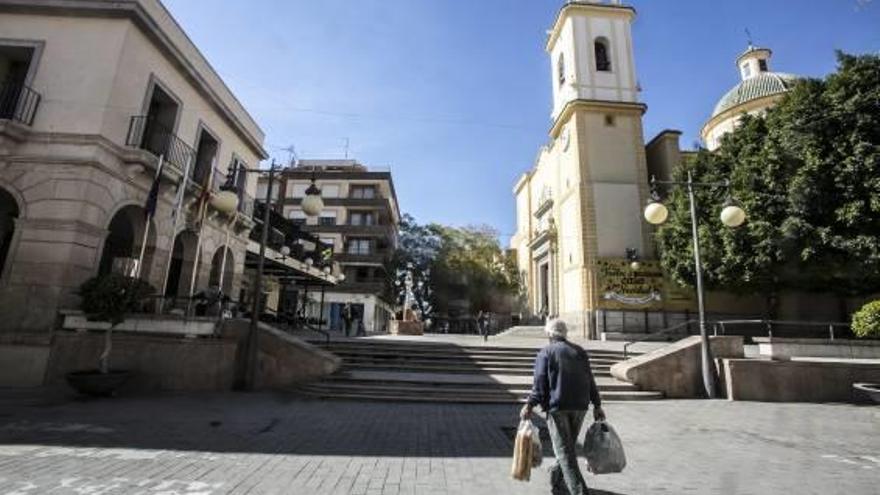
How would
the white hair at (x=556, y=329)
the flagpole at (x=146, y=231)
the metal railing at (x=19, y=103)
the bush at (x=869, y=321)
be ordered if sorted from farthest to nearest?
the flagpole at (x=146, y=231) → the metal railing at (x=19, y=103) → the bush at (x=869, y=321) → the white hair at (x=556, y=329)

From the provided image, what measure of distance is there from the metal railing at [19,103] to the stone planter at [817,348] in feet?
62.7

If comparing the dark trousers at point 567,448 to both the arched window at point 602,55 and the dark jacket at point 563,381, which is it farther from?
the arched window at point 602,55

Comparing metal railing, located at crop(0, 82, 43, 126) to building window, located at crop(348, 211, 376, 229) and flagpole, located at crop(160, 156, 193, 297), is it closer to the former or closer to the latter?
flagpole, located at crop(160, 156, 193, 297)

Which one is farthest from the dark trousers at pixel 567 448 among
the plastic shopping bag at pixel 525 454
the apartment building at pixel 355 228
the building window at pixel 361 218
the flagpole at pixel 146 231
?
the building window at pixel 361 218

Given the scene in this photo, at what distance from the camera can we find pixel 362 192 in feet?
151

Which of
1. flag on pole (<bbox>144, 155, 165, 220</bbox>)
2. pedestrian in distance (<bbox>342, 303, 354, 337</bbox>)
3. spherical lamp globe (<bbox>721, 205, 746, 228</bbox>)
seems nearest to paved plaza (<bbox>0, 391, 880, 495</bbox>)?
spherical lamp globe (<bbox>721, 205, 746, 228</bbox>)

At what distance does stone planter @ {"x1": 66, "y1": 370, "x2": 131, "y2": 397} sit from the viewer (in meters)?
8.41

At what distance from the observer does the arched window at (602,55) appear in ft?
82.3

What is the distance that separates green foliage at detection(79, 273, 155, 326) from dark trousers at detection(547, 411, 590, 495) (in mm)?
9229

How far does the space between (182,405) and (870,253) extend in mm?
18847

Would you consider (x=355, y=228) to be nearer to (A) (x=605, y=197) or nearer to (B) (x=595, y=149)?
(B) (x=595, y=149)

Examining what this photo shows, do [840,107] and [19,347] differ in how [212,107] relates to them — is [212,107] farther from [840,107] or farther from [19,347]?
[840,107]

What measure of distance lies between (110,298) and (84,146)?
418 cm

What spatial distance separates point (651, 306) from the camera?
20.9m
